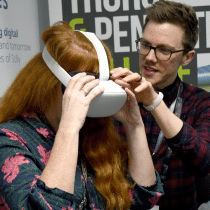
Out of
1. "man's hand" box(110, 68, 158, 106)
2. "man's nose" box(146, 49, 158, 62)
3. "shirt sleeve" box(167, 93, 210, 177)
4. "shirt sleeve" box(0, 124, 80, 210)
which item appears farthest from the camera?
"man's nose" box(146, 49, 158, 62)

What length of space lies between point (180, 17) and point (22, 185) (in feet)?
4.22

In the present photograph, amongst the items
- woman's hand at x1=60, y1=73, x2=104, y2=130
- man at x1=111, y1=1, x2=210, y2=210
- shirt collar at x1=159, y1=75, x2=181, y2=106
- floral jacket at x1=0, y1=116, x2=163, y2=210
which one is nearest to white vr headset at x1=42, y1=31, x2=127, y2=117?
woman's hand at x1=60, y1=73, x2=104, y2=130

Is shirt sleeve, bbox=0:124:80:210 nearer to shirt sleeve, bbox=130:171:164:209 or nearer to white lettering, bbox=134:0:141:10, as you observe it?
shirt sleeve, bbox=130:171:164:209

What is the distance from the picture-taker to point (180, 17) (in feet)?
5.20

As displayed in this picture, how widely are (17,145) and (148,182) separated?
53 cm

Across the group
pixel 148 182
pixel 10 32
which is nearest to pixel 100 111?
pixel 148 182

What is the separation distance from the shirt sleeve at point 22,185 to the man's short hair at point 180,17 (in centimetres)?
113

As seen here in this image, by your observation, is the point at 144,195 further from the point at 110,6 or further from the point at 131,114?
the point at 110,6

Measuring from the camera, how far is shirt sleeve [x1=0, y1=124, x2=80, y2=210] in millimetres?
698

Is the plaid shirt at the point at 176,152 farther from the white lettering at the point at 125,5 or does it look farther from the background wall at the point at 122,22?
the white lettering at the point at 125,5

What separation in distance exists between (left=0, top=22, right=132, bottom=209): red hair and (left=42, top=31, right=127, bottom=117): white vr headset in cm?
4

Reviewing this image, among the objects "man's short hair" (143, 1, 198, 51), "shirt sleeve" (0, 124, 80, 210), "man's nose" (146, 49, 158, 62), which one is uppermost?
"man's short hair" (143, 1, 198, 51)

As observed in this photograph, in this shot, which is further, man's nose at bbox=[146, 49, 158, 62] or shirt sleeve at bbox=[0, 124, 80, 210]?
man's nose at bbox=[146, 49, 158, 62]

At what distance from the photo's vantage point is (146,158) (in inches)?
42.6
